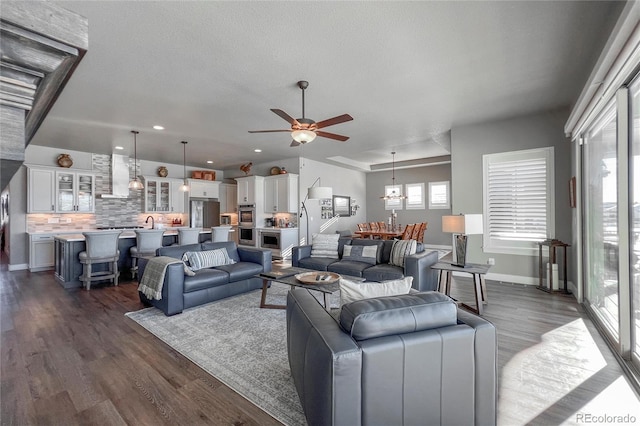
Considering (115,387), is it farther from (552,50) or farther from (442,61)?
(552,50)

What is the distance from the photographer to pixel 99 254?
4.89 meters

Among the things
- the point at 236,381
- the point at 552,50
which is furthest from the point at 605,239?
Result: the point at 236,381

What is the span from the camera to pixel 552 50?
2.91m

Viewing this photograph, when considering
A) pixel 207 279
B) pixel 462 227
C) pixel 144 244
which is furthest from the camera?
pixel 144 244

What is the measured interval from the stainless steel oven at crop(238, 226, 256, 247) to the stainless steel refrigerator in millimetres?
1110

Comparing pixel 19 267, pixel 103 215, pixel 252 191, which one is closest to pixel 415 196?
pixel 252 191

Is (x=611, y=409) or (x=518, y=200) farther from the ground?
(x=518, y=200)

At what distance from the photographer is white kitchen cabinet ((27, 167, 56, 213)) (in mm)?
6117

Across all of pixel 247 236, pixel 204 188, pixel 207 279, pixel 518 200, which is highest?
pixel 204 188

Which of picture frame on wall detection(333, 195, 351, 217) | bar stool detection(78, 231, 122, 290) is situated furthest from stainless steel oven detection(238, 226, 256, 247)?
bar stool detection(78, 231, 122, 290)

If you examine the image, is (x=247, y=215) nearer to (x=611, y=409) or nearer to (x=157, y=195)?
(x=157, y=195)

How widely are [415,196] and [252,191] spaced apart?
5.44 metres

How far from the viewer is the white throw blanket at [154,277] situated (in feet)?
11.5

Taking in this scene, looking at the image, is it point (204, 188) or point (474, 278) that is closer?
point (474, 278)
